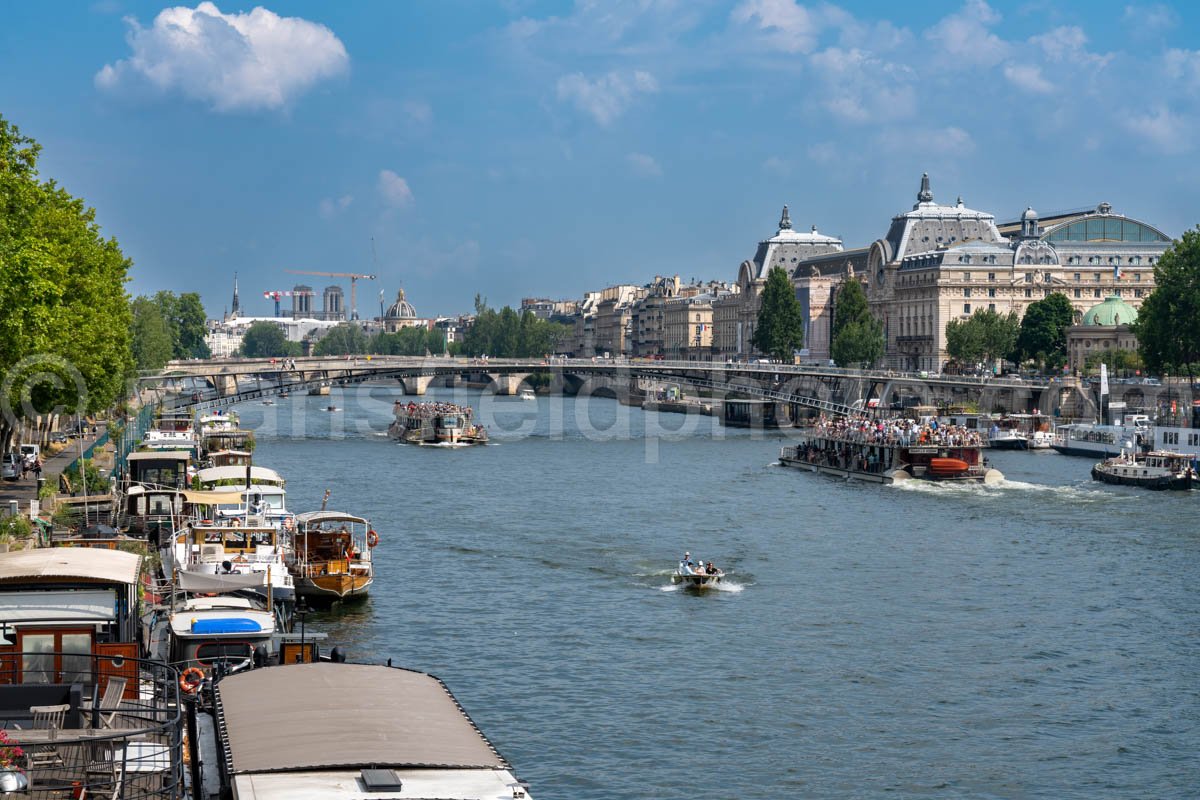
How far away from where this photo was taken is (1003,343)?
403 feet

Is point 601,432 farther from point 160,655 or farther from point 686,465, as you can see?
point 160,655

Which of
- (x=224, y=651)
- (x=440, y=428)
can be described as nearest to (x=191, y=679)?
(x=224, y=651)

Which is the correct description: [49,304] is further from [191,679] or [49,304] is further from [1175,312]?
[1175,312]

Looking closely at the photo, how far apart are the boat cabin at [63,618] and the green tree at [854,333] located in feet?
364

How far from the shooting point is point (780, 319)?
455 feet

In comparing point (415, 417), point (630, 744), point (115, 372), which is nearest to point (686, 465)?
point (415, 417)

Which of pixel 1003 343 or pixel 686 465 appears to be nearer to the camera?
pixel 686 465

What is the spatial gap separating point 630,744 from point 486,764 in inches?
391

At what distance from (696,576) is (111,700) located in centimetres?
2171

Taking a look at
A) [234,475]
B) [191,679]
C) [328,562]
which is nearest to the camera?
[191,679]

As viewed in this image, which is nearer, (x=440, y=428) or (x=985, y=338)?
(x=440, y=428)

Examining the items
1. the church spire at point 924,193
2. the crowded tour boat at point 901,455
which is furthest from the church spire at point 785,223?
the crowded tour boat at point 901,455

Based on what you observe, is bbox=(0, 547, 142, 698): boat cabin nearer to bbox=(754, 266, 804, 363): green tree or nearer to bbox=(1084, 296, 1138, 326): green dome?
bbox=(1084, 296, 1138, 326): green dome

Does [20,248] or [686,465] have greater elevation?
[20,248]
